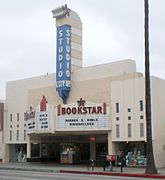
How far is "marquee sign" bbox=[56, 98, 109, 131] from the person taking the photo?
125 feet

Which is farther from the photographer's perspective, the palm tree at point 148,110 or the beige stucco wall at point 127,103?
the beige stucco wall at point 127,103

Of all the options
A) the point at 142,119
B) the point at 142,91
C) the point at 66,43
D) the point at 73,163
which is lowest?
the point at 73,163

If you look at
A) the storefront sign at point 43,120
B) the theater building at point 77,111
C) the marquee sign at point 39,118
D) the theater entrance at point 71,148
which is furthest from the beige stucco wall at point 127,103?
the marquee sign at point 39,118

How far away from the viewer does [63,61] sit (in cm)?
4162

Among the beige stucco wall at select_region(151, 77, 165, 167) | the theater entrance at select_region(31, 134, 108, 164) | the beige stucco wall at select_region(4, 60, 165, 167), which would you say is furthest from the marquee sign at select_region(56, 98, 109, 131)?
the beige stucco wall at select_region(151, 77, 165, 167)

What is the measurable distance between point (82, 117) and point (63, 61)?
6097 mm

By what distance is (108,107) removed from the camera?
38.3 meters

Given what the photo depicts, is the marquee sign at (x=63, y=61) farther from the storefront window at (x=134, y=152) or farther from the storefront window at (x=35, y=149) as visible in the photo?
the storefront window at (x=35, y=149)

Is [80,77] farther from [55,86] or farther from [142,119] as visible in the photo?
[142,119]

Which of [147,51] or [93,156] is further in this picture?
[93,156]

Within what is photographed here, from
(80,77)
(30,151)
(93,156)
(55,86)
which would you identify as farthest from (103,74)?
(30,151)

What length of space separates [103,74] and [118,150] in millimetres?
7015

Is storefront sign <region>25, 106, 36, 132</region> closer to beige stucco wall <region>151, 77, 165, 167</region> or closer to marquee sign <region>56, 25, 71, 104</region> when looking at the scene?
marquee sign <region>56, 25, 71, 104</region>

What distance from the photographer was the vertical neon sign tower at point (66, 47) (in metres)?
41.8
